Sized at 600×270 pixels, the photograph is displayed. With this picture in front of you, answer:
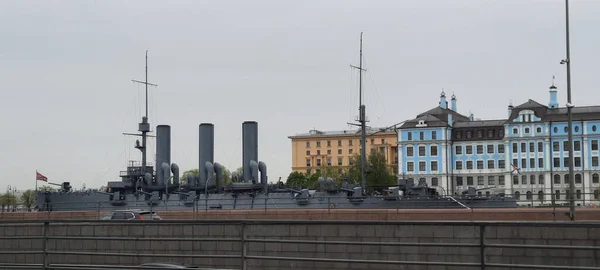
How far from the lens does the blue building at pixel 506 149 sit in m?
90.9

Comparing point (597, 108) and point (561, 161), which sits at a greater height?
point (597, 108)

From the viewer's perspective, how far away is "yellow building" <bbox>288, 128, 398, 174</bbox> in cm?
13062

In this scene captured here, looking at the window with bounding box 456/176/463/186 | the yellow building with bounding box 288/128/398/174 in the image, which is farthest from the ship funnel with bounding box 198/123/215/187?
the yellow building with bounding box 288/128/398/174

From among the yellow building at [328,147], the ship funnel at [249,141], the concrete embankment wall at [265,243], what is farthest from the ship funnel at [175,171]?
the yellow building at [328,147]

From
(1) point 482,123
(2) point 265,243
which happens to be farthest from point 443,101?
→ (2) point 265,243

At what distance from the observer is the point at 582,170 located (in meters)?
90.6

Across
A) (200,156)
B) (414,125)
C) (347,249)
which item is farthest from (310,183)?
(347,249)

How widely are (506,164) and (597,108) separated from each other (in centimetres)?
1295

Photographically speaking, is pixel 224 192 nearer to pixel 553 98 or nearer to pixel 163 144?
pixel 163 144

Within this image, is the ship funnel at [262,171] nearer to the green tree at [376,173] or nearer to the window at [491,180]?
the green tree at [376,173]

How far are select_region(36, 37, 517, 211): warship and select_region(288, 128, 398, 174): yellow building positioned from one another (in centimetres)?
7291

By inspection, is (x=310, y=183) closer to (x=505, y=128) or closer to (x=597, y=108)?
(x=505, y=128)

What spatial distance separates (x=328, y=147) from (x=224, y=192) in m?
87.1

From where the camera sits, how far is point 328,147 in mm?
133875
